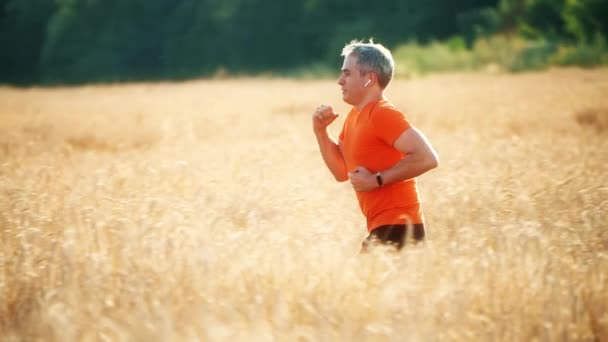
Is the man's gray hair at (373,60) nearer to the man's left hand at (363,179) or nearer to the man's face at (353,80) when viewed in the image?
the man's face at (353,80)

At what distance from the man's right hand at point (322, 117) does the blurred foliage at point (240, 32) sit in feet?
104

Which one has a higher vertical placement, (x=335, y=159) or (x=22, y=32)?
(x=335, y=159)

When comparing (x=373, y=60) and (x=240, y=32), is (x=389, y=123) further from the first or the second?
(x=240, y=32)

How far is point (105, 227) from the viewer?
4129mm

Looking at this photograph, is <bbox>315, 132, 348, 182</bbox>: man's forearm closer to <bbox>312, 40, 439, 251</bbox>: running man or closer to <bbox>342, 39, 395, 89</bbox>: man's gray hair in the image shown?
<bbox>312, 40, 439, 251</bbox>: running man

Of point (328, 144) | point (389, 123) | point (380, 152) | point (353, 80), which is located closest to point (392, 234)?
point (380, 152)

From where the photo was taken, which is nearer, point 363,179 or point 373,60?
point 363,179

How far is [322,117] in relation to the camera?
4168 millimetres

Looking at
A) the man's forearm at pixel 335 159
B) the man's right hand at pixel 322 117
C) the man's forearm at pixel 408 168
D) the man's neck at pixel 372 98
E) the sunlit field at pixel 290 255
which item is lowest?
the sunlit field at pixel 290 255

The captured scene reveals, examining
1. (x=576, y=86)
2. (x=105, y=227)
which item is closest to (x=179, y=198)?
(x=105, y=227)

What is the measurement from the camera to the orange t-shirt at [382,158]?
3834 mm

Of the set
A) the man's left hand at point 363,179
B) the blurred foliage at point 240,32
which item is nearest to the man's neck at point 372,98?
the man's left hand at point 363,179

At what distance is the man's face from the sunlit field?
76cm

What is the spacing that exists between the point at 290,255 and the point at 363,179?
594mm
